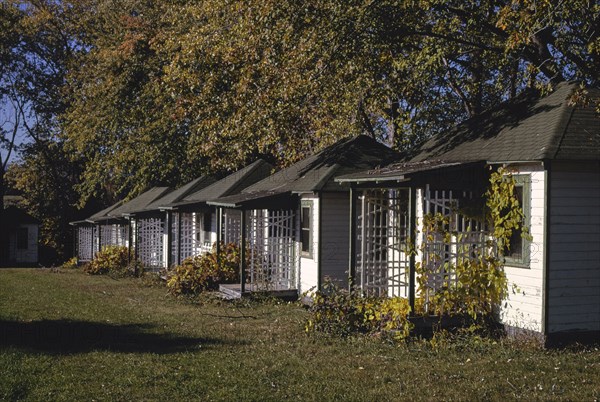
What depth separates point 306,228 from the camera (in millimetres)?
20062

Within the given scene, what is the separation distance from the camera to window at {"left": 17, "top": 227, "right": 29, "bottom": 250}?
55406 mm

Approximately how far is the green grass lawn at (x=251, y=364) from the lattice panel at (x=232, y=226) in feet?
29.6

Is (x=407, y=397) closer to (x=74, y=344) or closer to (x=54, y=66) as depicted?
(x=74, y=344)

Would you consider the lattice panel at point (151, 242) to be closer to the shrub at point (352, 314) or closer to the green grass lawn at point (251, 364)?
the green grass lawn at point (251, 364)

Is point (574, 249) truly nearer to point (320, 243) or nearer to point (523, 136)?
point (523, 136)

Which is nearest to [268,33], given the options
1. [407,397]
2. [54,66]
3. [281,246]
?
[281,246]

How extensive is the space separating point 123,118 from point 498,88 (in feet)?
57.1

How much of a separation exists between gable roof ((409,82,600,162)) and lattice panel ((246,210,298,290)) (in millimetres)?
5092

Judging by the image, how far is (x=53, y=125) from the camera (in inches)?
2044

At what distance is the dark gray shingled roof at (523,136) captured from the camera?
12.5 meters

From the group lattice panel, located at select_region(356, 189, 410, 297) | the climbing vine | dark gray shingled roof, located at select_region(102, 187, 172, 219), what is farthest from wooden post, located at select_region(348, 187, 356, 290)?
dark gray shingled roof, located at select_region(102, 187, 172, 219)

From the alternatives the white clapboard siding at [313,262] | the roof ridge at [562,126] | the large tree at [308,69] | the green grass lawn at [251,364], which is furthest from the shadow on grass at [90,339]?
the large tree at [308,69]

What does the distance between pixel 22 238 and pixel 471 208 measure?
4841cm

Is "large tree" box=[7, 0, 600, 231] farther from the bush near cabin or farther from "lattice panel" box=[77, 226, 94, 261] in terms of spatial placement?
"lattice panel" box=[77, 226, 94, 261]
